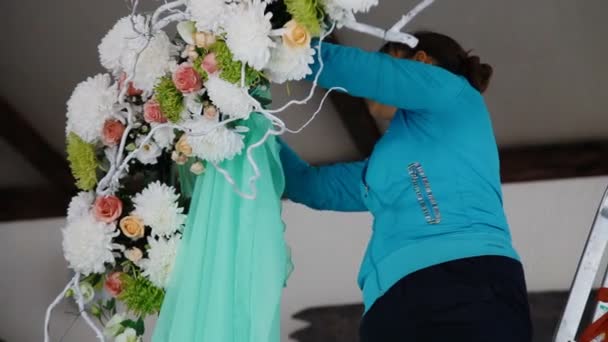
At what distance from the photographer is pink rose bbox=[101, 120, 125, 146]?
1.31 metres

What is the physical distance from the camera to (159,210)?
129 cm

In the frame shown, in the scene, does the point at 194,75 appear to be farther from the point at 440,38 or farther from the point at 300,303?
the point at 300,303

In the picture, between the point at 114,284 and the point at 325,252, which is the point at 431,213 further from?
the point at 325,252

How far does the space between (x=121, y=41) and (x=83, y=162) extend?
0.19 meters

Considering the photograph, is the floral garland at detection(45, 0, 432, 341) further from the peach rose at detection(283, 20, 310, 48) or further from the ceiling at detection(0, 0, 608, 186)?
the ceiling at detection(0, 0, 608, 186)

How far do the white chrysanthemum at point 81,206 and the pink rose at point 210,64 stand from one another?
0.30 metres

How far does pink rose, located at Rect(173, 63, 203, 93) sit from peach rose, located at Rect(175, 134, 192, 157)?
0.24 ft

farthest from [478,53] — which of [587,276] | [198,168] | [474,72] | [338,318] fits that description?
[198,168]

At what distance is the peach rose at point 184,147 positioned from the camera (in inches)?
48.9

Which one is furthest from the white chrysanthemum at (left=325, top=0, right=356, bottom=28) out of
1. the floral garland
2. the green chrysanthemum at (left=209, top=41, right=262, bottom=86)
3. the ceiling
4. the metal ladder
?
the ceiling

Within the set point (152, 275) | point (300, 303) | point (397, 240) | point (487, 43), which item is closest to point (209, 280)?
point (152, 275)

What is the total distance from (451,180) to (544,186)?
2.10m

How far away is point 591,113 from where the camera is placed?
3.09 m

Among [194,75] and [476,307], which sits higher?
[194,75]
